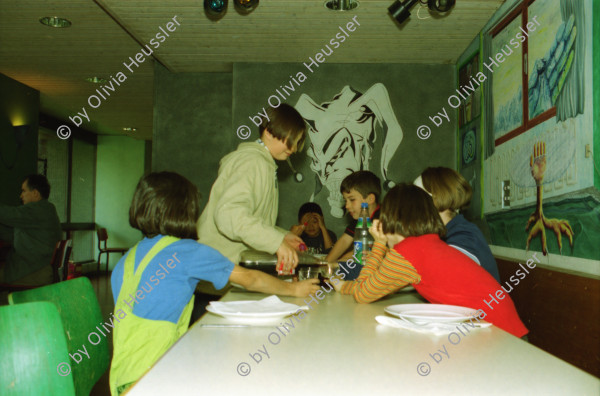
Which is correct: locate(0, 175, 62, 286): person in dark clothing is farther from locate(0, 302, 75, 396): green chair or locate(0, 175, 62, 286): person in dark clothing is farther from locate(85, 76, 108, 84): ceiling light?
locate(0, 302, 75, 396): green chair

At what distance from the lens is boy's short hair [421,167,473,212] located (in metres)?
2.24

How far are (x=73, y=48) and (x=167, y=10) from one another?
5.40 feet

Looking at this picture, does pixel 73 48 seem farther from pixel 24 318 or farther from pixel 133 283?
pixel 24 318

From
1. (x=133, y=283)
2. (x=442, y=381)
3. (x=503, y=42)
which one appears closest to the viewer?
(x=442, y=381)

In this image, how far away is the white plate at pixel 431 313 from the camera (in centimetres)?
127

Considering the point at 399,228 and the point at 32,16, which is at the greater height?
the point at 32,16

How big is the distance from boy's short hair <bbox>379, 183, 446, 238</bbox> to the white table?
0.54 m

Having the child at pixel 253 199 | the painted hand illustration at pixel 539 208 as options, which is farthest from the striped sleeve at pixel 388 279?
the painted hand illustration at pixel 539 208

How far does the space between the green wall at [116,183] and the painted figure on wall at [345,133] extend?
678cm

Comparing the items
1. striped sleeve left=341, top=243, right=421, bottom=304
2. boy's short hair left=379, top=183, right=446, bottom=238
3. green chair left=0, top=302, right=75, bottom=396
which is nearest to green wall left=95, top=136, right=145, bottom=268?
boy's short hair left=379, top=183, right=446, bottom=238

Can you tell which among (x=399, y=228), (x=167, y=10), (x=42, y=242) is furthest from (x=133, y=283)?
(x=42, y=242)

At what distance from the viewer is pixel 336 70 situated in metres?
4.78

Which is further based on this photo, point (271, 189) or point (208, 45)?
point (208, 45)

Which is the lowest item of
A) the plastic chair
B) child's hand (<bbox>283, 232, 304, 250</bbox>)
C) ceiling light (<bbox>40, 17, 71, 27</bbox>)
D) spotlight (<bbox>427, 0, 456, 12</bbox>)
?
the plastic chair
